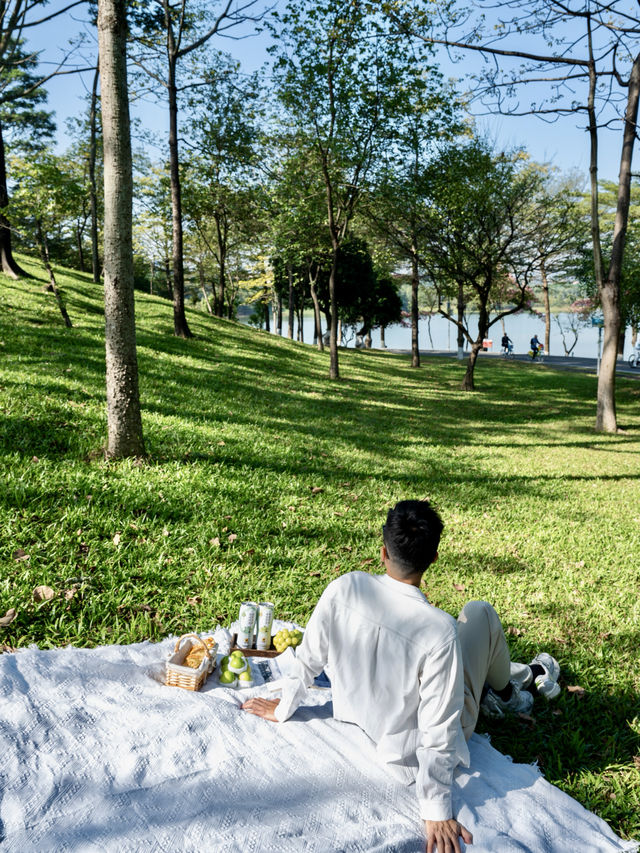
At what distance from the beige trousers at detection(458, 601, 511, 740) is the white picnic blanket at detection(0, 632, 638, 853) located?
26cm

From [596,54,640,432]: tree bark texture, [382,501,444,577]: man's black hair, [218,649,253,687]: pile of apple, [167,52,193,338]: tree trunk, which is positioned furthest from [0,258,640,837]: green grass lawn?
[167,52,193,338]: tree trunk

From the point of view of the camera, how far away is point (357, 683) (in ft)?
8.02

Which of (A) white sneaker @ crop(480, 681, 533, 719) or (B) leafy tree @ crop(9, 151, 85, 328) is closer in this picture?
(A) white sneaker @ crop(480, 681, 533, 719)

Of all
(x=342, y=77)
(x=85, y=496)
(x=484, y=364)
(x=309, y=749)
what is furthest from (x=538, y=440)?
(x=484, y=364)

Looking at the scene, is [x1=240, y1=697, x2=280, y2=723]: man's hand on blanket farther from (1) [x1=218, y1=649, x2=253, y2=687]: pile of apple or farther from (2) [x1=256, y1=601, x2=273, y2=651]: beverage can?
(2) [x1=256, y1=601, x2=273, y2=651]: beverage can

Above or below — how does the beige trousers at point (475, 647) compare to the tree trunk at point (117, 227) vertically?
below

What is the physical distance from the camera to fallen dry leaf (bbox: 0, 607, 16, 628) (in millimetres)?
3412

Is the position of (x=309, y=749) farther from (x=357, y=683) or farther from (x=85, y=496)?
(x=85, y=496)

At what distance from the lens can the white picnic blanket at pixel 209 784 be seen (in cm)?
203

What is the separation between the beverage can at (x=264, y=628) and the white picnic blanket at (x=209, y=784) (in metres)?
0.63

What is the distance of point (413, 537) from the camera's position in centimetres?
223

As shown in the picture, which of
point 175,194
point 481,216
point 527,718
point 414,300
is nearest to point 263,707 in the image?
point 527,718

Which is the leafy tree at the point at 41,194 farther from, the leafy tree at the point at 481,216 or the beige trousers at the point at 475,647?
the leafy tree at the point at 481,216

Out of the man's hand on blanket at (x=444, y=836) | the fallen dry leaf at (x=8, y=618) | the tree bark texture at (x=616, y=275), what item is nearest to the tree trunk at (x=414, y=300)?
the tree bark texture at (x=616, y=275)
